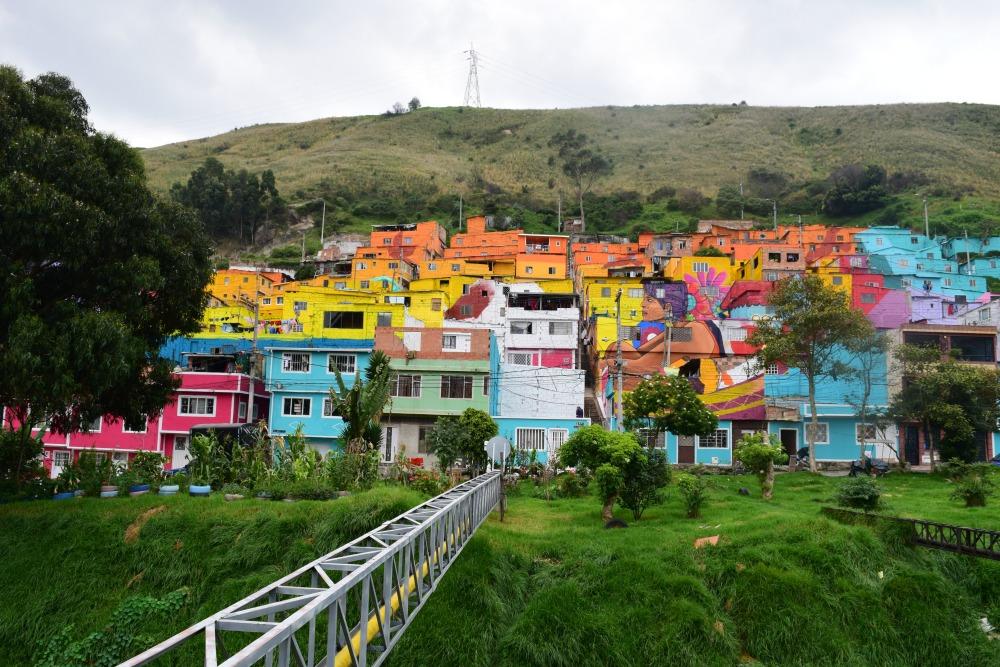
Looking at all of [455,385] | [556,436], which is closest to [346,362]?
[455,385]

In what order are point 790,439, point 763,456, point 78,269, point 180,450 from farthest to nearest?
1. point 180,450
2. point 790,439
3. point 763,456
4. point 78,269

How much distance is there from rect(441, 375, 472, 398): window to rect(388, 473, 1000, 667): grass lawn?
58.8 ft

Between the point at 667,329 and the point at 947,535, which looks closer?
the point at 947,535

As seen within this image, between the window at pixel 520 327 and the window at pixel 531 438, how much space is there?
1145cm

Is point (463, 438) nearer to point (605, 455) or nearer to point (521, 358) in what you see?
point (605, 455)

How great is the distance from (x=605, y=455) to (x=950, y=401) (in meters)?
19.7

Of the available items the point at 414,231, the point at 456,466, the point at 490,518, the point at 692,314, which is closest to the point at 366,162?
the point at 414,231

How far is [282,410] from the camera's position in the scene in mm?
38156

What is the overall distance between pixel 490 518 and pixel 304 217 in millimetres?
87910

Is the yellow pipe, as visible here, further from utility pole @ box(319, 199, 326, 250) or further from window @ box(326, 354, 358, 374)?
utility pole @ box(319, 199, 326, 250)

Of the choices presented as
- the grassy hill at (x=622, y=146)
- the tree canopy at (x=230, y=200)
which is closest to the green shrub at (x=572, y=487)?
the tree canopy at (x=230, y=200)

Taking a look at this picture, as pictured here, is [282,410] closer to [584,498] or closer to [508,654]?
[584,498]

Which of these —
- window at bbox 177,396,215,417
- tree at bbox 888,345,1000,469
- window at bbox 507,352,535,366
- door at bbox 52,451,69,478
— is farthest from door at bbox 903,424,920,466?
door at bbox 52,451,69,478

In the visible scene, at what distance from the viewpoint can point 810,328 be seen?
3186cm
